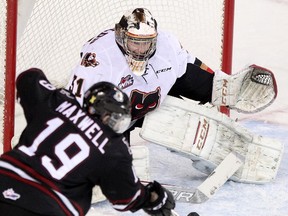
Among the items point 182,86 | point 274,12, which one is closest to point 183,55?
point 182,86

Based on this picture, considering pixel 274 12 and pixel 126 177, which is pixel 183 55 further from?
pixel 274 12

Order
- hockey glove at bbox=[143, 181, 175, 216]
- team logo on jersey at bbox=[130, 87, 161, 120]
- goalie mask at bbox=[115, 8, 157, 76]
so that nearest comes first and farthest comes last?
hockey glove at bbox=[143, 181, 175, 216] → goalie mask at bbox=[115, 8, 157, 76] → team logo on jersey at bbox=[130, 87, 161, 120]

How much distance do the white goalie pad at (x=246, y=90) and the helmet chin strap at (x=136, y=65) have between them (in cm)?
39

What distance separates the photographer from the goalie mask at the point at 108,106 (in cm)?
255

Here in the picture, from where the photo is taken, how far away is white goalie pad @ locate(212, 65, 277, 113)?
3.75 m

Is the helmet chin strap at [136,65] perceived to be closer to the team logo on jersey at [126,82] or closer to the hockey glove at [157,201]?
the team logo on jersey at [126,82]

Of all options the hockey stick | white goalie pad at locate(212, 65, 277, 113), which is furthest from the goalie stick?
white goalie pad at locate(212, 65, 277, 113)

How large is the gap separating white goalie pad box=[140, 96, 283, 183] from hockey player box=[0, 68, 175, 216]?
1.04 metres

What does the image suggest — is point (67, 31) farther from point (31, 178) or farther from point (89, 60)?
point (31, 178)

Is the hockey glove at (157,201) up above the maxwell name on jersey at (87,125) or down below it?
below

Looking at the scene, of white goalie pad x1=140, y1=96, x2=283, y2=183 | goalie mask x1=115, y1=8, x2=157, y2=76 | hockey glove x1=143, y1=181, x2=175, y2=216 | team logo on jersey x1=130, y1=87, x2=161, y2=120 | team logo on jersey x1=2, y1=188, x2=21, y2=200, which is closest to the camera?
team logo on jersey x1=2, y1=188, x2=21, y2=200

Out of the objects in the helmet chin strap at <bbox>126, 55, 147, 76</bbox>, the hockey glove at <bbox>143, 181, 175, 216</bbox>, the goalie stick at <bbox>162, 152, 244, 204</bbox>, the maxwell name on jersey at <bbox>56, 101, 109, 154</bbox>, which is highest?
the maxwell name on jersey at <bbox>56, 101, 109, 154</bbox>

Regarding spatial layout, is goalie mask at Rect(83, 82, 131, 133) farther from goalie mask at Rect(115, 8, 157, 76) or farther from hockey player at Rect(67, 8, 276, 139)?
goalie mask at Rect(115, 8, 157, 76)

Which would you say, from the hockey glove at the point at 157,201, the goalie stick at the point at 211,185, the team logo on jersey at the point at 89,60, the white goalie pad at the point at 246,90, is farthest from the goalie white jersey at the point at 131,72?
Result: the hockey glove at the point at 157,201
